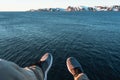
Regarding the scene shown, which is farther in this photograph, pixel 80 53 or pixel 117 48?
pixel 117 48

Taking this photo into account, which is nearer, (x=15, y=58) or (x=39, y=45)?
(x=15, y=58)

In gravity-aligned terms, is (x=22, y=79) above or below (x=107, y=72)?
above

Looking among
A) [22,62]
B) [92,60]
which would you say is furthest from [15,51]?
[92,60]

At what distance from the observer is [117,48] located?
36.8m

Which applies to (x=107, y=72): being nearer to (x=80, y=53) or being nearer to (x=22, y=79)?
(x=80, y=53)

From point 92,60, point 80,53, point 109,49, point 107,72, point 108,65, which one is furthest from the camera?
point 109,49

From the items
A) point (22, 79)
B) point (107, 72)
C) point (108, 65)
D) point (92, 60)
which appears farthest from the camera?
point (92, 60)

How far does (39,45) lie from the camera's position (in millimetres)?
39094

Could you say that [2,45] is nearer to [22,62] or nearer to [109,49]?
[22,62]

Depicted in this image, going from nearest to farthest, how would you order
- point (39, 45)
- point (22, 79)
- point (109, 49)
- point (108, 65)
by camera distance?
1. point (22, 79)
2. point (108, 65)
3. point (109, 49)
4. point (39, 45)

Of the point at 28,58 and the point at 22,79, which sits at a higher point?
the point at 22,79

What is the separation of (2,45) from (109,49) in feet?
78.4

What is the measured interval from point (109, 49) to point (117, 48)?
2.08m

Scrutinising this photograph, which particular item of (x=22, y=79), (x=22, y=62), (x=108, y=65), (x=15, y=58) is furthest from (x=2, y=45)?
(x=22, y=79)
